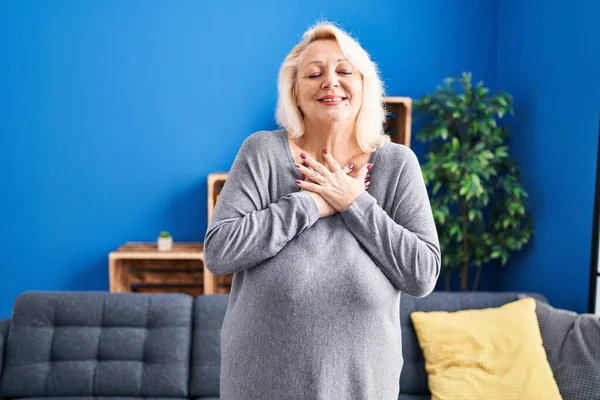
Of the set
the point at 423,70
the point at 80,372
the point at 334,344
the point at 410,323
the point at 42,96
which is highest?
the point at 423,70

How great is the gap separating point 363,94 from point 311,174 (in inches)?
8.6

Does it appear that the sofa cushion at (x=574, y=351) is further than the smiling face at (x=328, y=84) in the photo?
Yes

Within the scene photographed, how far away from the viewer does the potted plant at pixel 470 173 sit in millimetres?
2756

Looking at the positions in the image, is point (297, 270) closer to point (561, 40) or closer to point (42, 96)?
point (561, 40)

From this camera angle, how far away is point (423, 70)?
3186 millimetres

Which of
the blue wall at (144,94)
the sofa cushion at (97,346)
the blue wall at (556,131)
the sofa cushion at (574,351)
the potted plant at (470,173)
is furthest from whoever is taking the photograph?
the blue wall at (144,94)

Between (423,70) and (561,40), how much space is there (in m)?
0.78

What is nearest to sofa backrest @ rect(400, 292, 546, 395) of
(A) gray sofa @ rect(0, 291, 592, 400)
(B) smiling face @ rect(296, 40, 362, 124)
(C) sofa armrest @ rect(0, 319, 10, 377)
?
(A) gray sofa @ rect(0, 291, 592, 400)

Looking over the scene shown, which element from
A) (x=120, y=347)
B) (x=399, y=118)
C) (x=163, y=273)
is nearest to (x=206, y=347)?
(x=120, y=347)

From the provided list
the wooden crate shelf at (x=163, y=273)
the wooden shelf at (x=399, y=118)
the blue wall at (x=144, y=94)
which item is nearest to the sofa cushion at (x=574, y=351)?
the blue wall at (x=144, y=94)

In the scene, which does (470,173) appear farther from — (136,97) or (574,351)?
(136,97)

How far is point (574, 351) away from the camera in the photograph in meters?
2.06

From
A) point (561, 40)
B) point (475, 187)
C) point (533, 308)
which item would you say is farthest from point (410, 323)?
point (561, 40)

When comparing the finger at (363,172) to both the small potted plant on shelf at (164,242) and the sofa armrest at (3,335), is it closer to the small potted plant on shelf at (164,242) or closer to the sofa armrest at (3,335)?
the sofa armrest at (3,335)
